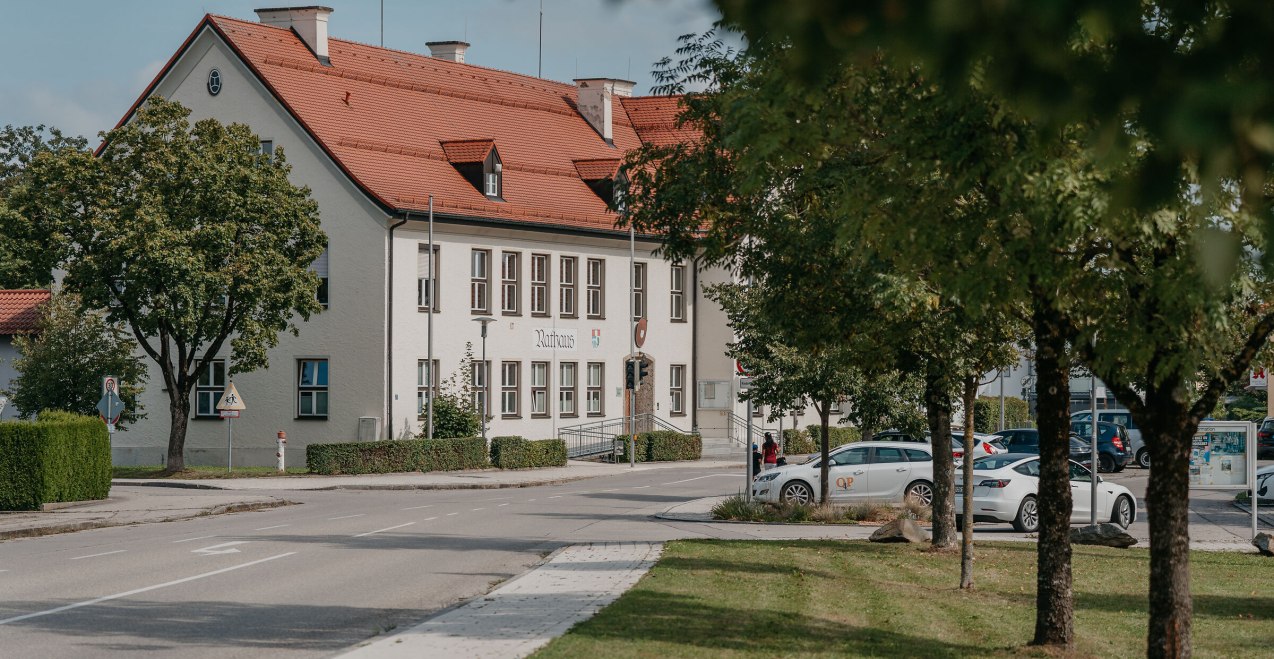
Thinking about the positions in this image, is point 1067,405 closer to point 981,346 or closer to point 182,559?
point 981,346

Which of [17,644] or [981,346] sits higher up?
[981,346]

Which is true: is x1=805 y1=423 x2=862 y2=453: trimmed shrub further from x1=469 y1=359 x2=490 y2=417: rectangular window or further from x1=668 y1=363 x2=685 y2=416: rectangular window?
x1=469 y1=359 x2=490 y2=417: rectangular window

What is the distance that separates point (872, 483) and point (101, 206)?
22.6 meters

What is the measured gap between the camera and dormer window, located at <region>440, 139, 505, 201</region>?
169 ft

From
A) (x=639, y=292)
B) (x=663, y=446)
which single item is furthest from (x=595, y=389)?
(x=639, y=292)

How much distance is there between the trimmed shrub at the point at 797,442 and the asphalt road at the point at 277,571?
88.0ft

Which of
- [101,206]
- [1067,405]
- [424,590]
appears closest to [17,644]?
[424,590]

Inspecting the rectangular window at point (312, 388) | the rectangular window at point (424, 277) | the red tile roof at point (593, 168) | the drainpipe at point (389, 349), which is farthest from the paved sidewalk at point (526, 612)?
the red tile roof at point (593, 168)

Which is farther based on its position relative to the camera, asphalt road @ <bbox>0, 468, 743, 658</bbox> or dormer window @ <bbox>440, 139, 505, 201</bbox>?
dormer window @ <bbox>440, 139, 505, 201</bbox>

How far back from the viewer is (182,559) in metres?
19.1

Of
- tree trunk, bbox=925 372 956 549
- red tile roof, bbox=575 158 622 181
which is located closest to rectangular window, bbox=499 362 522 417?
red tile roof, bbox=575 158 622 181

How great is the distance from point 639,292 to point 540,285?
5646 millimetres

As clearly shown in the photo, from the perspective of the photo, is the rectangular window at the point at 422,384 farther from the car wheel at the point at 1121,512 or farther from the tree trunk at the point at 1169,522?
the tree trunk at the point at 1169,522

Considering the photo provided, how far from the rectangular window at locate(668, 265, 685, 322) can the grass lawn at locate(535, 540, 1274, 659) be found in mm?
38391
